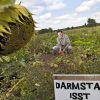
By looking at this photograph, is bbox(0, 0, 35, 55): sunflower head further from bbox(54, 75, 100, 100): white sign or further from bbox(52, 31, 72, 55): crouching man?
bbox(52, 31, 72, 55): crouching man

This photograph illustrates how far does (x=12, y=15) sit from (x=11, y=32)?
0.03 metres

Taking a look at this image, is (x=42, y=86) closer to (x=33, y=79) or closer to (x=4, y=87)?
(x=33, y=79)

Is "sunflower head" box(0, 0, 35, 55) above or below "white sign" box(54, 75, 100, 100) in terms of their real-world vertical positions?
above

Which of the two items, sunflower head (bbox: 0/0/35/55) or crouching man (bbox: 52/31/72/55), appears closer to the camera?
sunflower head (bbox: 0/0/35/55)

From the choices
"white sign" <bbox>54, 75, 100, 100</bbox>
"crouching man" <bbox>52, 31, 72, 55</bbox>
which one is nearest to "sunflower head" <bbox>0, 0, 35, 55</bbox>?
"white sign" <bbox>54, 75, 100, 100</bbox>

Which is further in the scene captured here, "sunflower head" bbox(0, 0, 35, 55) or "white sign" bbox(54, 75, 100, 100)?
"white sign" bbox(54, 75, 100, 100)

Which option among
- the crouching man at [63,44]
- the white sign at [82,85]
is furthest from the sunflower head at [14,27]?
the crouching man at [63,44]

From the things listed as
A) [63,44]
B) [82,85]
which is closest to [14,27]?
[82,85]

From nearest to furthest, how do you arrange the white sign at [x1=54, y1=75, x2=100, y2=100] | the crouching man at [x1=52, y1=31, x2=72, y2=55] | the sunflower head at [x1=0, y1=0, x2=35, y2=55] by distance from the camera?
the sunflower head at [x1=0, y1=0, x2=35, y2=55]
the white sign at [x1=54, y1=75, x2=100, y2=100]
the crouching man at [x1=52, y1=31, x2=72, y2=55]

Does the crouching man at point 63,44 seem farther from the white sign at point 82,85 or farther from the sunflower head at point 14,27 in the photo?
the sunflower head at point 14,27

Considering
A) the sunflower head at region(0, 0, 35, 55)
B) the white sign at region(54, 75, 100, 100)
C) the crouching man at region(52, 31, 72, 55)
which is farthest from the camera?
the crouching man at region(52, 31, 72, 55)

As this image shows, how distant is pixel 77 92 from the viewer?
5.92m

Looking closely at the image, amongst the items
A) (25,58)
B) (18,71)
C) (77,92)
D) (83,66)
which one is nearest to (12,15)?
(77,92)

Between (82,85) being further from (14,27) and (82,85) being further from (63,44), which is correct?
(63,44)
